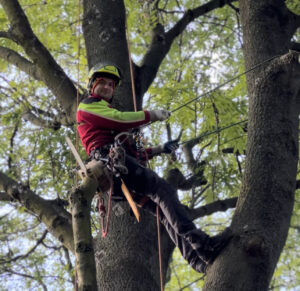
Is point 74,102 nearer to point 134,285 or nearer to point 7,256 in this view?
point 134,285

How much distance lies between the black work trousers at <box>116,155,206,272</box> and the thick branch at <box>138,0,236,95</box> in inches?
55.7

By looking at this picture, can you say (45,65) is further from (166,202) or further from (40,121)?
(166,202)

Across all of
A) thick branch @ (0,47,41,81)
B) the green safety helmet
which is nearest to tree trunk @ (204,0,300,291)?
the green safety helmet

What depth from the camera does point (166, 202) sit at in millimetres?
3238

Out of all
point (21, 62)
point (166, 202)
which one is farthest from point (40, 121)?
point (166, 202)

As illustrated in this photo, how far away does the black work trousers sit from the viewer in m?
3.10

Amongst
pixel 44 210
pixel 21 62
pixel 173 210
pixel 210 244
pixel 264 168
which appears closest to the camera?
pixel 210 244

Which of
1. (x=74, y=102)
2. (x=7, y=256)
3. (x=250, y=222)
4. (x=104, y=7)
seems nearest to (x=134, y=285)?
(x=250, y=222)

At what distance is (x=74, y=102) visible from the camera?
4234 millimetres

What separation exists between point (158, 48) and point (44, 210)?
2.22 meters

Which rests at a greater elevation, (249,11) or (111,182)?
(249,11)

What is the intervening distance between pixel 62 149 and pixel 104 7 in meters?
1.52

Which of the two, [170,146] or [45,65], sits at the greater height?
[45,65]

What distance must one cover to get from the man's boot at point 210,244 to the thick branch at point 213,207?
48.2 inches
